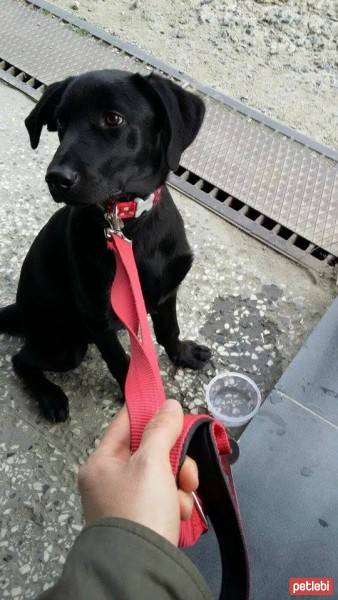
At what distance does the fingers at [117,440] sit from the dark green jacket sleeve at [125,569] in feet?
0.52

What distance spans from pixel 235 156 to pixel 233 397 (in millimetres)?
1282

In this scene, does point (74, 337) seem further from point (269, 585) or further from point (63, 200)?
point (269, 585)

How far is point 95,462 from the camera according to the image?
96 centimetres

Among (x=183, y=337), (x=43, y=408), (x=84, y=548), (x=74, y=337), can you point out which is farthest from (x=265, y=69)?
(x=84, y=548)

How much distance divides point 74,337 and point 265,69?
6.99 feet

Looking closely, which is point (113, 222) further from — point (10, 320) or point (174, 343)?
point (10, 320)

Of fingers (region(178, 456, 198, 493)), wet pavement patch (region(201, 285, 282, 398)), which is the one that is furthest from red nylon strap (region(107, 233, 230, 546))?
wet pavement patch (region(201, 285, 282, 398))

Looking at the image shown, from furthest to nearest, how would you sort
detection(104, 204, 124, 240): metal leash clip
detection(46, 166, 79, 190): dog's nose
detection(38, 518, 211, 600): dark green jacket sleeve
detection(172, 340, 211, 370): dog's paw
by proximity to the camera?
1. detection(172, 340, 211, 370): dog's paw
2. detection(104, 204, 124, 240): metal leash clip
3. detection(46, 166, 79, 190): dog's nose
4. detection(38, 518, 211, 600): dark green jacket sleeve

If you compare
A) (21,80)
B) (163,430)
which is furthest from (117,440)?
(21,80)

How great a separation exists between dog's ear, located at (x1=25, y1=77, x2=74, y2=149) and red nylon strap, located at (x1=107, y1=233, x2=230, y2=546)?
435 mm

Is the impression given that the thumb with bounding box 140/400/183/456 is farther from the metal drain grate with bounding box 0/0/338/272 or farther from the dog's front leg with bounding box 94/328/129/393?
the metal drain grate with bounding box 0/0/338/272

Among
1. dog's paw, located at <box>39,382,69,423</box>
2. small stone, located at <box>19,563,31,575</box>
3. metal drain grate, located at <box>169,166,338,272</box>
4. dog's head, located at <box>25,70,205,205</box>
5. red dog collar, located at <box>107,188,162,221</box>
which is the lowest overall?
small stone, located at <box>19,563,31,575</box>

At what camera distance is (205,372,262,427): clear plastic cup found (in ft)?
6.36

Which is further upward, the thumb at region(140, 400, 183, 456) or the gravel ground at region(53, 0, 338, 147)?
the thumb at region(140, 400, 183, 456)
